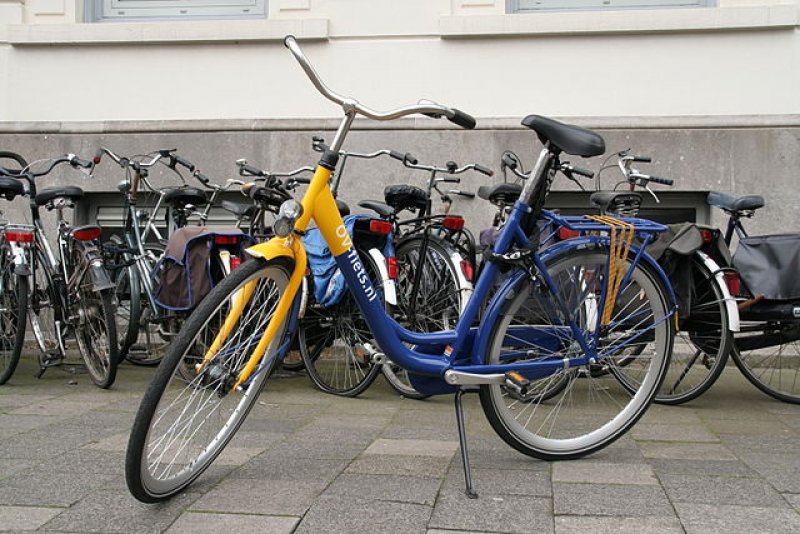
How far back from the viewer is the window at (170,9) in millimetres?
7055

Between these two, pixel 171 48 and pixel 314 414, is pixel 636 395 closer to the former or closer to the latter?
pixel 314 414

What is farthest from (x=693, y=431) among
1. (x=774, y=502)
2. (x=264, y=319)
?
(x=264, y=319)

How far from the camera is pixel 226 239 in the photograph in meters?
4.89

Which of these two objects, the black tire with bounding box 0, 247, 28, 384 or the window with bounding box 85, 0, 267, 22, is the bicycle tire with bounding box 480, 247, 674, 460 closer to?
the black tire with bounding box 0, 247, 28, 384

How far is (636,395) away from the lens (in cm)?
351

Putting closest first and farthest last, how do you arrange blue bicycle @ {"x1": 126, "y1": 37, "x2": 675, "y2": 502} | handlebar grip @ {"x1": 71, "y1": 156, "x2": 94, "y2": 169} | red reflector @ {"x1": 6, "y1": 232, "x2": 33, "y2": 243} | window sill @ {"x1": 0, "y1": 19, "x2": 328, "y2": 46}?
1. blue bicycle @ {"x1": 126, "y1": 37, "x2": 675, "y2": 502}
2. red reflector @ {"x1": 6, "y1": 232, "x2": 33, "y2": 243}
3. handlebar grip @ {"x1": 71, "y1": 156, "x2": 94, "y2": 169}
4. window sill @ {"x1": 0, "y1": 19, "x2": 328, "y2": 46}

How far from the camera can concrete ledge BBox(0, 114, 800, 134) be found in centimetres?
636

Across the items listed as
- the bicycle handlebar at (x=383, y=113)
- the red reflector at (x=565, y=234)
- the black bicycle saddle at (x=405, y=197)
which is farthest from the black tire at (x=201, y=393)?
the black bicycle saddle at (x=405, y=197)

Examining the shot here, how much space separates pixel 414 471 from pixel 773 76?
4.77 meters

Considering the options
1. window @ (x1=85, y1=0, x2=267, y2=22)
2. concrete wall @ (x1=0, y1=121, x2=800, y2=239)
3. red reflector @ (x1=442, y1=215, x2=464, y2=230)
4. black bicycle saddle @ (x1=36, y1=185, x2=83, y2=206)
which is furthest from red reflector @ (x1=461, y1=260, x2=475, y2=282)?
window @ (x1=85, y1=0, x2=267, y2=22)

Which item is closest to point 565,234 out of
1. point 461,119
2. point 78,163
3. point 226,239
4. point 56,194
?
point 461,119

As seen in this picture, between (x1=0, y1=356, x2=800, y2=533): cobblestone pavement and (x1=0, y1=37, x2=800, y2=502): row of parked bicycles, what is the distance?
0.15 metres

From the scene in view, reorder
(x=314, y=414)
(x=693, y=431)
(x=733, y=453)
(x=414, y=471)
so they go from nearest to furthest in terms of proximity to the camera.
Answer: (x=414, y=471) < (x=733, y=453) < (x=693, y=431) < (x=314, y=414)

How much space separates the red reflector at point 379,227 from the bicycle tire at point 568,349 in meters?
1.43
